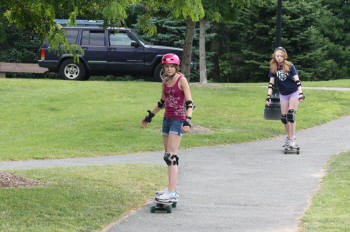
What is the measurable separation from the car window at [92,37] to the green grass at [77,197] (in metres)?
14.2

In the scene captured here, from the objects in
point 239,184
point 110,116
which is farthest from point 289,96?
point 110,116

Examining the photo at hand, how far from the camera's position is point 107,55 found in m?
24.1

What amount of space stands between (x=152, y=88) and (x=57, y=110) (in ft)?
18.3

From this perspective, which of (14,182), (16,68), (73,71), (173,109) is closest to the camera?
(173,109)

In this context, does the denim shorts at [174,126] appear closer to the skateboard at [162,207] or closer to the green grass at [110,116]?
the skateboard at [162,207]

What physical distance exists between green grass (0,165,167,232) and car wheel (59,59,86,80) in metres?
14.2

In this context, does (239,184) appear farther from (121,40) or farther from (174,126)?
(121,40)

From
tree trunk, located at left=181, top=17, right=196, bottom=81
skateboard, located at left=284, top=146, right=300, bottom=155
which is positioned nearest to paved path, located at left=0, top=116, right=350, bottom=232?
skateboard, located at left=284, top=146, right=300, bottom=155

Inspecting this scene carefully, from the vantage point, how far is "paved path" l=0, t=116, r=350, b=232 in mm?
6754

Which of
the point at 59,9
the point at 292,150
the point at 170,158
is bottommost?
the point at 292,150

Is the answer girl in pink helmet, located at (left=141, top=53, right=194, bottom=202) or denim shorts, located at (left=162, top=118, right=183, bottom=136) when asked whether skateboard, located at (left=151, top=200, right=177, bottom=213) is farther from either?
denim shorts, located at (left=162, top=118, right=183, bottom=136)

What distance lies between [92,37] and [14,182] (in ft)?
52.6

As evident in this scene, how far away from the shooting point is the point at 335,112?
1972 cm

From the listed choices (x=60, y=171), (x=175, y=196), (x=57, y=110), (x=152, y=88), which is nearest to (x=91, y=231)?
(x=175, y=196)
